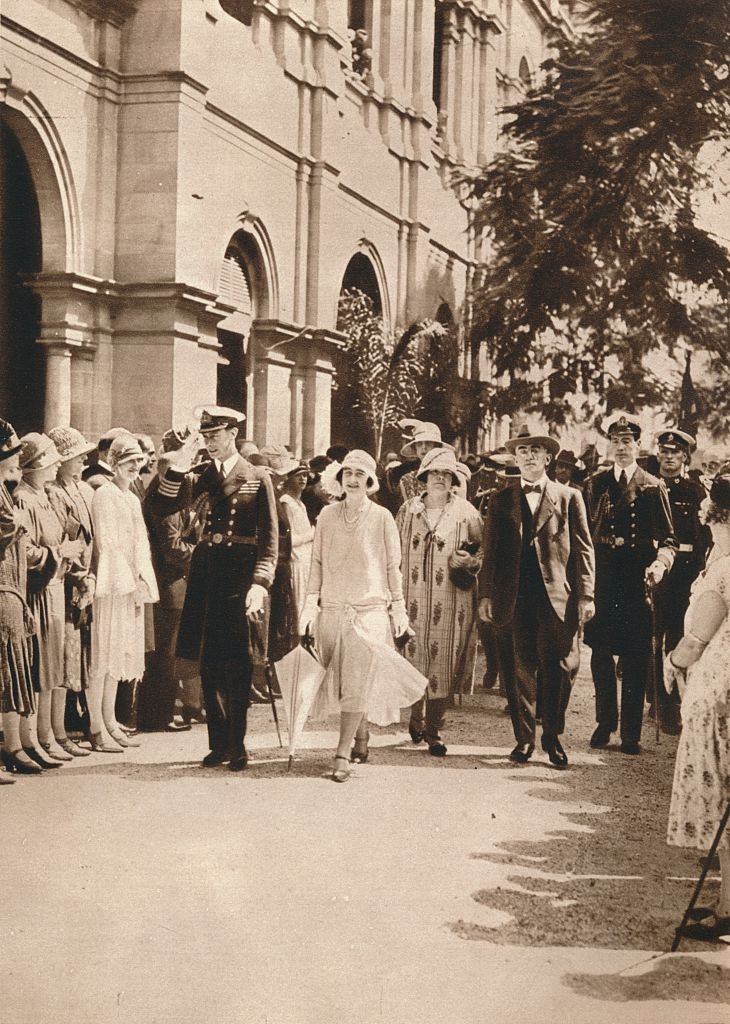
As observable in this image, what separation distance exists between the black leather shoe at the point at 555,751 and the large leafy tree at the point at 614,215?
288 centimetres

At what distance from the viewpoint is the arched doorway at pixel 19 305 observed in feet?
37.2

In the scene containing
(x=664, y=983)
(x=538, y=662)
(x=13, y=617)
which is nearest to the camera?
(x=664, y=983)

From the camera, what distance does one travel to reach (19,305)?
38.2 feet

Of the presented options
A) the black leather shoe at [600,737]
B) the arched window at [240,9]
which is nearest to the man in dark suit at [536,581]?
the black leather shoe at [600,737]

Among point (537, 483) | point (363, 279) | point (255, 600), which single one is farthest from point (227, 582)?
point (363, 279)

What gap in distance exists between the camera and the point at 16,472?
609 cm

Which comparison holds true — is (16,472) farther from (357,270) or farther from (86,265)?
(357,270)

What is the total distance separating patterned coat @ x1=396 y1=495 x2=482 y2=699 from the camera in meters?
7.44

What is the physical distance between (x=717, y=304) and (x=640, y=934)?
18.0ft

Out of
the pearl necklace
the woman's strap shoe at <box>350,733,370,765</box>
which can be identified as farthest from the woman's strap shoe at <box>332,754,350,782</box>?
the pearl necklace

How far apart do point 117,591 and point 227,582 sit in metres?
0.68

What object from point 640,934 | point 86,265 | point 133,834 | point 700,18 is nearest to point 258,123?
point 86,265

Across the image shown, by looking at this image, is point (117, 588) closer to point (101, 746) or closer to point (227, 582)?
point (227, 582)

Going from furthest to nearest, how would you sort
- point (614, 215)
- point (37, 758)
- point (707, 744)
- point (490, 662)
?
point (490, 662) < point (614, 215) < point (37, 758) < point (707, 744)
